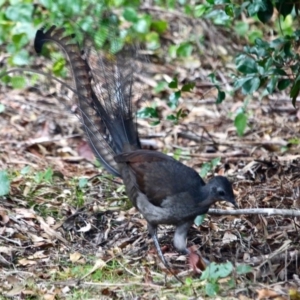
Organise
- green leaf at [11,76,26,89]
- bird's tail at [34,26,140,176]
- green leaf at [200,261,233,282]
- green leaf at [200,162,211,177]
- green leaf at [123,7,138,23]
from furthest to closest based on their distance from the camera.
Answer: green leaf at [123,7,138,23] → green leaf at [11,76,26,89] → green leaf at [200,162,211,177] → bird's tail at [34,26,140,176] → green leaf at [200,261,233,282]

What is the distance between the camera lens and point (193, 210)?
5.02 meters

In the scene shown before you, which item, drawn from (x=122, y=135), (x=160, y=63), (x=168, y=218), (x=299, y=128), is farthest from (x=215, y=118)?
(x=168, y=218)

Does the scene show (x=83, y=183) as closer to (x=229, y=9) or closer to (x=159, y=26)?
(x=229, y=9)

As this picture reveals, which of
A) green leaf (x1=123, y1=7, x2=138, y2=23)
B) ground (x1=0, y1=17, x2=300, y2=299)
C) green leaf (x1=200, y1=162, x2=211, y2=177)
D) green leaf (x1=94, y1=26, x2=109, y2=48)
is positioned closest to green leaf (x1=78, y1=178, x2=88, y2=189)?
ground (x1=0, y1=17, x2=300, y2=299)

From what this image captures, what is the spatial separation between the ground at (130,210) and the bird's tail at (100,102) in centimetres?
59

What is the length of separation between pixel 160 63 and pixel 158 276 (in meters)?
4.85

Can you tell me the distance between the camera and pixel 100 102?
222 inches

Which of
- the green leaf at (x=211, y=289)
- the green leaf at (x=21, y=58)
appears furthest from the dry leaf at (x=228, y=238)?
the green leaf at (x=21, y=58)

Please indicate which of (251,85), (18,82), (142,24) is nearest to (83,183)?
(251,85)

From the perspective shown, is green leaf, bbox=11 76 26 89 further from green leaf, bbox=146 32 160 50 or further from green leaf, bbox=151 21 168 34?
green leaf, bbox=151 21 168 34

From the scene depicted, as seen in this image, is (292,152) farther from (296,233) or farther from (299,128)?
(296,233)

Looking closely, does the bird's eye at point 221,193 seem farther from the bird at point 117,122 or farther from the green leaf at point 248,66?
the green leaf at point 248,66

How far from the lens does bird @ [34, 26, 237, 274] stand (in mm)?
5172

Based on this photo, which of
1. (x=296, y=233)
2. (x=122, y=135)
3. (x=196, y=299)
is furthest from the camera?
(x=122, y=135)
